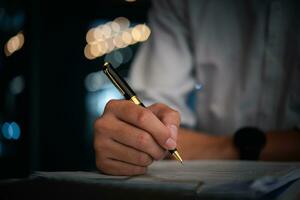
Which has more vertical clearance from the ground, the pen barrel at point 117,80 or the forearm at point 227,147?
the pen barrel at point 117,80

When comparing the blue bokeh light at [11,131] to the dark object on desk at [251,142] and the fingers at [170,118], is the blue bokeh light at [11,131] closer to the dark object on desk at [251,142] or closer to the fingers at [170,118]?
the dark object on desk at [251,142]

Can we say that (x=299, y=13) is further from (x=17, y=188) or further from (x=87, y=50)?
(x=87, y=50)

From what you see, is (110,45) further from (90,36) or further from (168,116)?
(168,116)

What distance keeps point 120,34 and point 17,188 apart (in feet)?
10.9

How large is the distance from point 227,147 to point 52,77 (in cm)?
202

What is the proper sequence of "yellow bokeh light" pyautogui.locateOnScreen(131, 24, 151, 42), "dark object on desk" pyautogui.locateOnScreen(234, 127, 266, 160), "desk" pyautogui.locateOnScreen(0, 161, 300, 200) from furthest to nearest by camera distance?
1. "yellow bokeh light" pyautogui.locateOnScreen(131, 24, 151, 42)
2. "dark object on desk" pyautogui.locateOnScreen(234, 127, 266, 160)
3. "desk" pyautogui.locateOnScreen(0, 161, 300, 200)

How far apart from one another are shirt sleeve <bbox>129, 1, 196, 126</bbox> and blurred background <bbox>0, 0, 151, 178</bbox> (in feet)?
3.00

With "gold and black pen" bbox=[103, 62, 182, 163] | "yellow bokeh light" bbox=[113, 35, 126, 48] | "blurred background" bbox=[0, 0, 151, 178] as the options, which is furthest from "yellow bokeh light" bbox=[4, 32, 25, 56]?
"gold and black pen" bbox=[103, 62, 182, 163]

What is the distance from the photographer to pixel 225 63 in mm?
930

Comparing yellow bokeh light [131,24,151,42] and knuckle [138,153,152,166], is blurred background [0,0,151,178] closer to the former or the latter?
yellow bokeh light [131,24,151,42]

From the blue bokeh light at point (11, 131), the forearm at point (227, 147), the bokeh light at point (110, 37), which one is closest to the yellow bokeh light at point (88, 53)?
the bokeh light at point (110, 37)

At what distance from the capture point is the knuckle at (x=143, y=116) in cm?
51

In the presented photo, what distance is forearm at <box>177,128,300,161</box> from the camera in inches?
30.2

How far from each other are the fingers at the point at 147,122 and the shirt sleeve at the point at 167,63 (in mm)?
370
